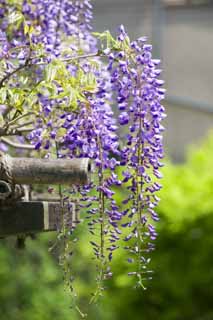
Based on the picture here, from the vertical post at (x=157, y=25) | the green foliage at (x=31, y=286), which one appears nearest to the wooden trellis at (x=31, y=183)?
the green foliage at (x=31, y=286)

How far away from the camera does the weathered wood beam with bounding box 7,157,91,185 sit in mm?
1991

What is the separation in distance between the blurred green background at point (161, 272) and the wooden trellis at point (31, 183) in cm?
348

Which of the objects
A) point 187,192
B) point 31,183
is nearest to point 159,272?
point 187,192

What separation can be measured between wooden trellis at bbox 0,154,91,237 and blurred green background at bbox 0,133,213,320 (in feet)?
11.4

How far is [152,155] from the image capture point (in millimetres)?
2252

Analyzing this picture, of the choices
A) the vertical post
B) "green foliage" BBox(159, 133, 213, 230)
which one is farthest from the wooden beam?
the vertical post

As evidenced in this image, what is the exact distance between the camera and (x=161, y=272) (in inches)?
242

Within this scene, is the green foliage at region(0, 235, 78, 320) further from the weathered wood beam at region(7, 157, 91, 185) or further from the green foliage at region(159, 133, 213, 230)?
the weathered wood beam at region(7, 157, 91, 185)

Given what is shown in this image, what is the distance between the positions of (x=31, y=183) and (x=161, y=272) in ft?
13.7

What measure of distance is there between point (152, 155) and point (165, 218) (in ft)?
12.5

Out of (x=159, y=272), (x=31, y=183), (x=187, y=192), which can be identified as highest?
(x=31, y=183)

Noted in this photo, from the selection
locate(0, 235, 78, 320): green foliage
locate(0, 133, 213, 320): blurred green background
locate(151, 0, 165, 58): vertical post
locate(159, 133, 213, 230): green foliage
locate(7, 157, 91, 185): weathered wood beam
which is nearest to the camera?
locate(7, 157, 91, 185): weathered wood beam

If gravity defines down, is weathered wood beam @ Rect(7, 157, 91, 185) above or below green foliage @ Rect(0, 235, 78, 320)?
above

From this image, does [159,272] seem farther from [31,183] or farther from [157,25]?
[31,183]
